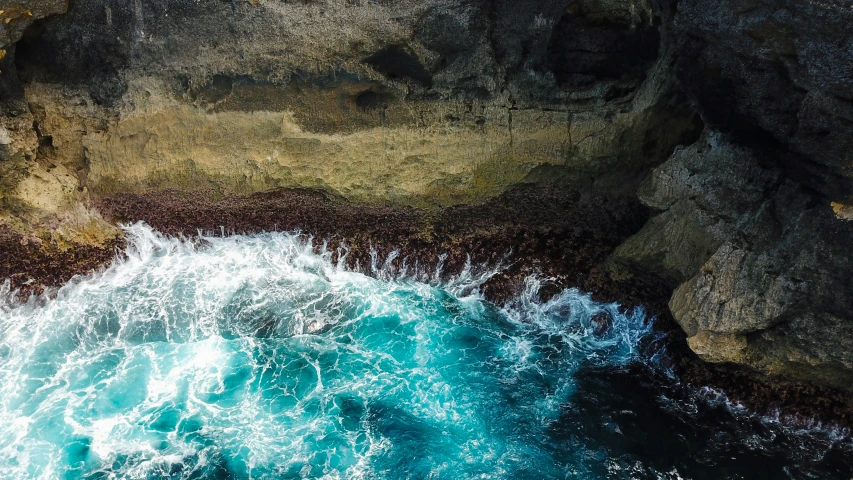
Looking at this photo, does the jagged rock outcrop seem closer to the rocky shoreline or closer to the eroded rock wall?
the eroded rock wall

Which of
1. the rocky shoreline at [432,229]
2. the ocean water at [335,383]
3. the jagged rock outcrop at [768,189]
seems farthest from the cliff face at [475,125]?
the ocean water at [335,383]

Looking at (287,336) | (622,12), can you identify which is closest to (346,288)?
(287,336)

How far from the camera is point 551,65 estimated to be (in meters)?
16.1

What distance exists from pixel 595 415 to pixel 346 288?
6.73 metres

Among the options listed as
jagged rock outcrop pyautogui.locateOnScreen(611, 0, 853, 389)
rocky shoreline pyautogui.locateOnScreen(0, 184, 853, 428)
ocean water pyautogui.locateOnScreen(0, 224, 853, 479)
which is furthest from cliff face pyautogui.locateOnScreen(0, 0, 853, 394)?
ocean water pyautogui.locateOnScreen(0, 224, 853, 479)

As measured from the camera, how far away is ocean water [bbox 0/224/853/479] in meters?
12.6

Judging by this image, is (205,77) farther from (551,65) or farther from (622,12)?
(622,12)

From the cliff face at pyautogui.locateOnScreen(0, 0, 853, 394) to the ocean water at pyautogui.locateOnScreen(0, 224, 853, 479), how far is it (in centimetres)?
150

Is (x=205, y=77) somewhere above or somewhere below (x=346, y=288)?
above

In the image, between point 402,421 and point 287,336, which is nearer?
point 402,421

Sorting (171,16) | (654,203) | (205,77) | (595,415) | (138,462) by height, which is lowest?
(138,462)

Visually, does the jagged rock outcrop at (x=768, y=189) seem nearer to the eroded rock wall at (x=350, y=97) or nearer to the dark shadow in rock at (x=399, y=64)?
the eroded rock wall at (x=350, y=97)

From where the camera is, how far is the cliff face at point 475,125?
498 inches

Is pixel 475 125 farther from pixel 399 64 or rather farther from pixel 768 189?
pixel 768 189
